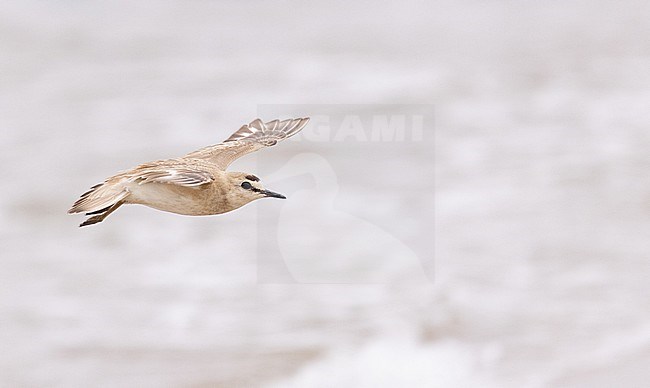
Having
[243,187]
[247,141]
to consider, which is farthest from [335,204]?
[243,187]

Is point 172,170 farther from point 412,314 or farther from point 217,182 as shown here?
point 412,314

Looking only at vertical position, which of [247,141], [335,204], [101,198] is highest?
[335,204]

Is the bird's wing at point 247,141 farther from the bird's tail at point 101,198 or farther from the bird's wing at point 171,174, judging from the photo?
the bird's tail at point 101,198

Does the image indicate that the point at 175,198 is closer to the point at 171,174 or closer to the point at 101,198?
the point at 171,174

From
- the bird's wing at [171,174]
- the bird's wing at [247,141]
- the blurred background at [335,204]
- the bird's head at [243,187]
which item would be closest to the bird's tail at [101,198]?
the bird's wing at [171,174]

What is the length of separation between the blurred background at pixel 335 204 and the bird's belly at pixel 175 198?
279 inches

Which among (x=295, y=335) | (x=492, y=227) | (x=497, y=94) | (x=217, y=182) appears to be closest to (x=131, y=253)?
(x=295, y=335)

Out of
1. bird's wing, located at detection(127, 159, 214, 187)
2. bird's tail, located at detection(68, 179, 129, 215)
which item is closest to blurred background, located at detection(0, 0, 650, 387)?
bird's wing, located at detection(127, 159, 214, 187)

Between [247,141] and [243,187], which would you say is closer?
[243,187]

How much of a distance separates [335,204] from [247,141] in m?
10.5

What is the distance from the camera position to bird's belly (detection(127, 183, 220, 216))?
6.91m

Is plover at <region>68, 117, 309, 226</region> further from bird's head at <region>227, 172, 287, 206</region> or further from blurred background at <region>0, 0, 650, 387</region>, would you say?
blurred background at <region>0, 0, 650, 387</region>

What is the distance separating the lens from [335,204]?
19266 millimetres

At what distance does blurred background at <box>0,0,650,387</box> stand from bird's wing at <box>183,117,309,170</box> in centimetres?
531
